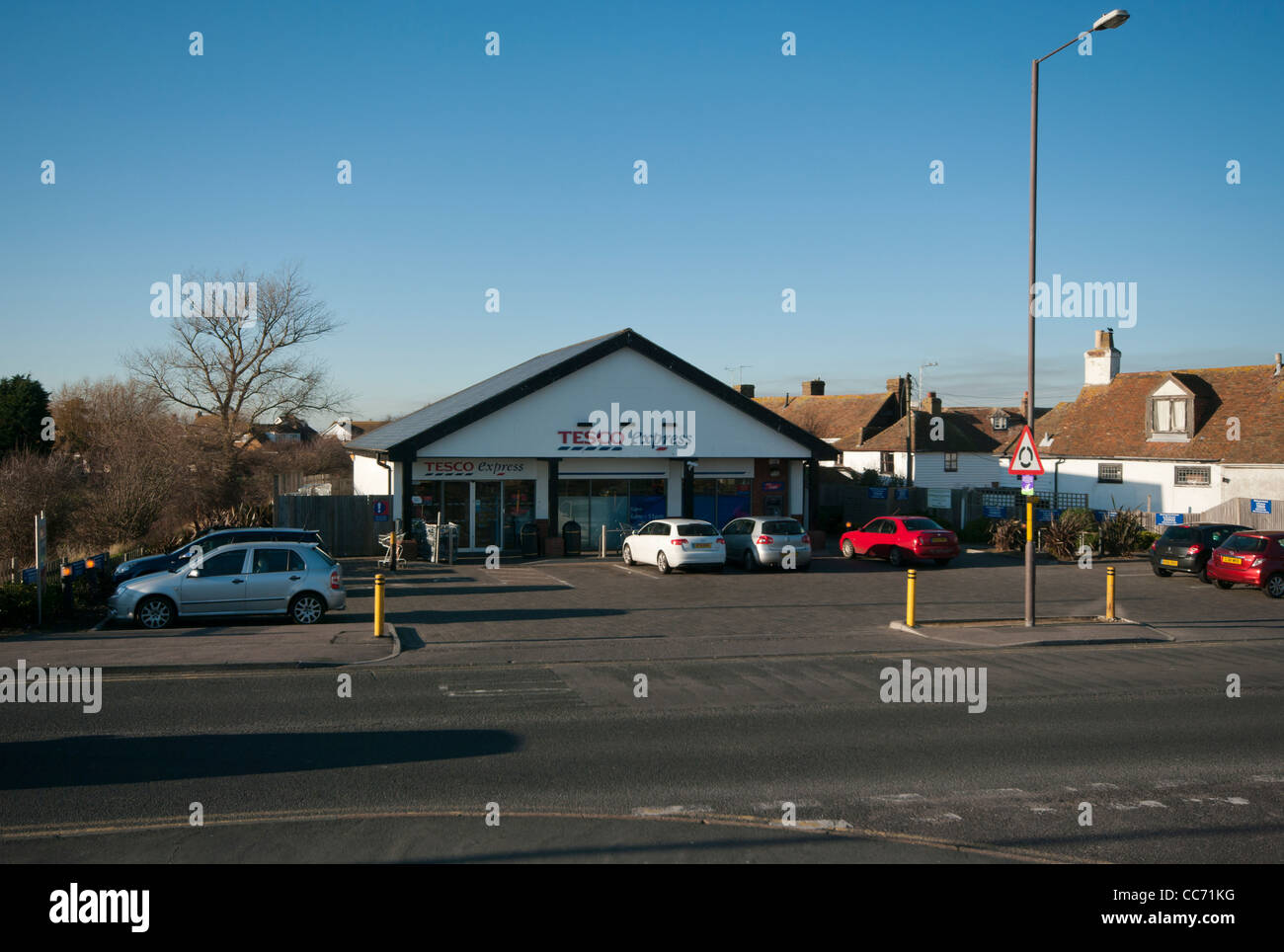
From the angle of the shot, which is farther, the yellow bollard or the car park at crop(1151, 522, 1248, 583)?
the car park at crop(1151, 522, 1248, 583)

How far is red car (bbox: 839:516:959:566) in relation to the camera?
1123 inches

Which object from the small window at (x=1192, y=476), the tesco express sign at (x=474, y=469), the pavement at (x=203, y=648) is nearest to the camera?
the pavement at (x=203, y=648)

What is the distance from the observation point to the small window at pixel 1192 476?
37.2 meters

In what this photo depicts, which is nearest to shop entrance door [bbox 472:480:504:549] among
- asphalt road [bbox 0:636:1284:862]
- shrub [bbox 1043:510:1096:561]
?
asphalt road [bbox 0:636:1284:862]

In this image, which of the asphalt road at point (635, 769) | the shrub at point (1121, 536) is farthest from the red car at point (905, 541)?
the asphalt road at point (635, 769)

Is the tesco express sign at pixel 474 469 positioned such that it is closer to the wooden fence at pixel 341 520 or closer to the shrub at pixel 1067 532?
the wooden fence at pixel 341 520

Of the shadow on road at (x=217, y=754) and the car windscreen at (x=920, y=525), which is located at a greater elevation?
the car windscreen at (x=920, y=525)

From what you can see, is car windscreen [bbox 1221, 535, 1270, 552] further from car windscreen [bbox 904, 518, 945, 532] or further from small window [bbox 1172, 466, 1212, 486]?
small window [bbox 1172, 466, 1212, 486]

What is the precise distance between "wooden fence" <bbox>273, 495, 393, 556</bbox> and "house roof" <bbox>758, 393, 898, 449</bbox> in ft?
96.8

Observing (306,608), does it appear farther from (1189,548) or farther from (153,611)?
(1189,548)

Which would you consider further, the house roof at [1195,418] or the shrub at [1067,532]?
the house roof at [1195,418]

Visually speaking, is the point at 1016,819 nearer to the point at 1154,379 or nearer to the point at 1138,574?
the point at 1138,574

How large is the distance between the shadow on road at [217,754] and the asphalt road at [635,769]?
0.04 meters
